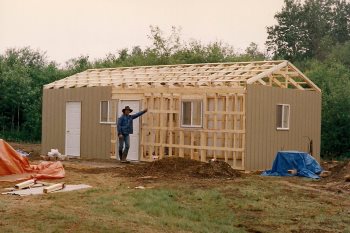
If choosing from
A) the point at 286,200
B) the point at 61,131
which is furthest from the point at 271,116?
the point at 61,131

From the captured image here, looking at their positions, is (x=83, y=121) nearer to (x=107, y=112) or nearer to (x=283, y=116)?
(x=107, y=112)

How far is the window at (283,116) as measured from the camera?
20.9 m

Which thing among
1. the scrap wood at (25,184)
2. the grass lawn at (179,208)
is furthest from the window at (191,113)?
the scrap wood at (25,184)

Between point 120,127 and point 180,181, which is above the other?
point 120,127

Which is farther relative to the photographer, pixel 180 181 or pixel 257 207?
pixel 180 181

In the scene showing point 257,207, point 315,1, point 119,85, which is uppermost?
point 315,1

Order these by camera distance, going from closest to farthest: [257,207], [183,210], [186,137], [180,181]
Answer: [183,210]
[257,207]
[180,181]
[186,137]

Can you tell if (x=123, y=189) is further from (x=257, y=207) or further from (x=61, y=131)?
(x=61, y=131)

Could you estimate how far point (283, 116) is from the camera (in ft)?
69.0

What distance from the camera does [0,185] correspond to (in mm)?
14289

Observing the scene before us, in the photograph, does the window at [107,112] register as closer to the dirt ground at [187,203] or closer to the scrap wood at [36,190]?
the dirt ground at [187,203]

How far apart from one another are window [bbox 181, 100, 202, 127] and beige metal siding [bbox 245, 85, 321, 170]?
86.7 inches

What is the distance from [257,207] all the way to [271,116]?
321 inches

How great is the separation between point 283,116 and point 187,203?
930 cm
